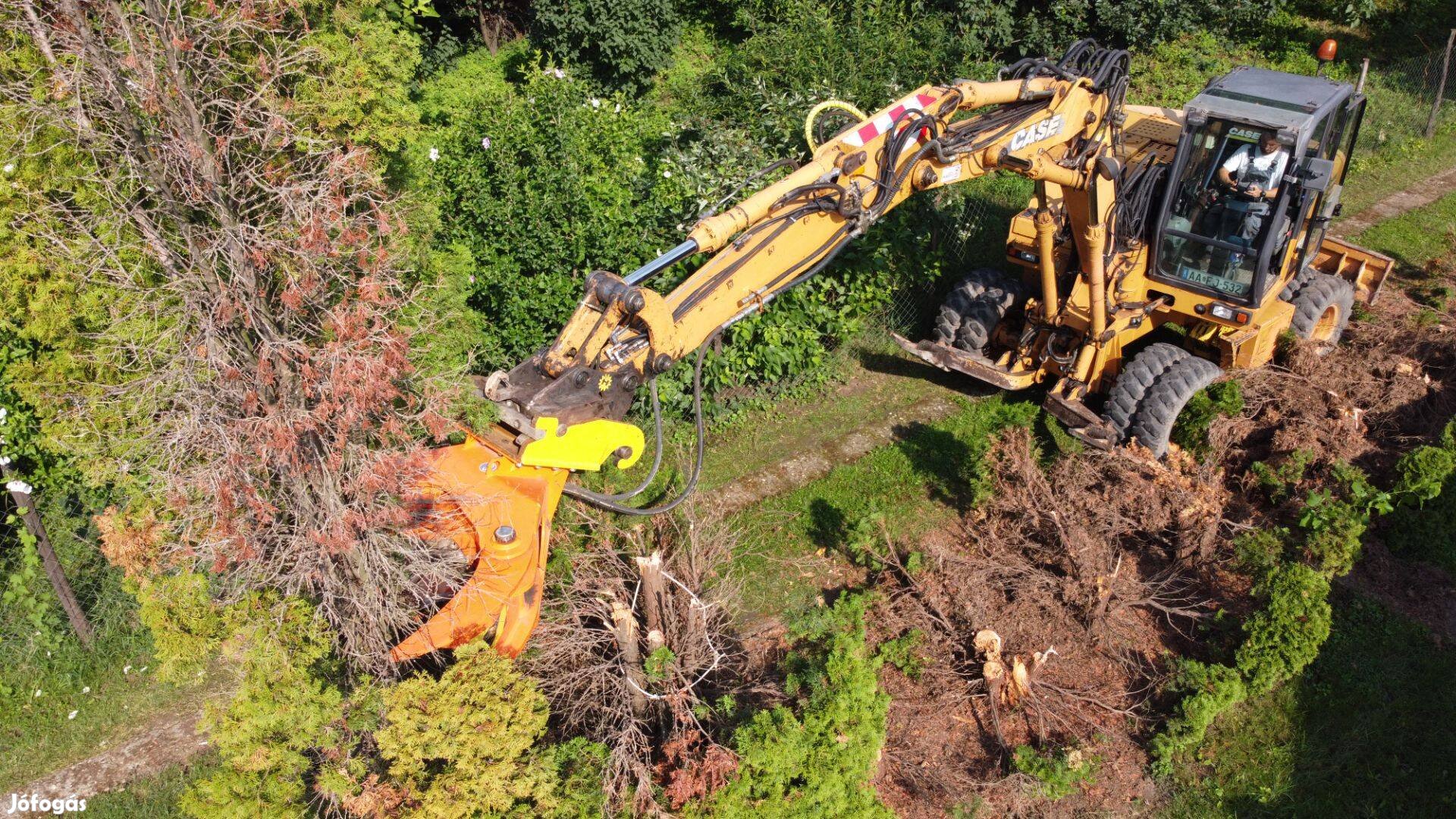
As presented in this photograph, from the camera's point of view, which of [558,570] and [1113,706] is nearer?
[1113,706]

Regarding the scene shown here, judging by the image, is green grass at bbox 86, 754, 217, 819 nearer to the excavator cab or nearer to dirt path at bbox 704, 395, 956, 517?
dirt path at bbox 704, 395, 956, 517

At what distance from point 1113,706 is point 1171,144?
5.28 metres

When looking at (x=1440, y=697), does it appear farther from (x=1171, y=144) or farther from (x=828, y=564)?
(x=1171, y=144)

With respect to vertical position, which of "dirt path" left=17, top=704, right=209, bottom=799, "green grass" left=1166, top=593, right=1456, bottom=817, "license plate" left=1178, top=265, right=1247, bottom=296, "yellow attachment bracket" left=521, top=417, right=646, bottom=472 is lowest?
"dirt path" left=17, top=704, right=209, bottom=799

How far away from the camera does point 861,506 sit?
845 cm

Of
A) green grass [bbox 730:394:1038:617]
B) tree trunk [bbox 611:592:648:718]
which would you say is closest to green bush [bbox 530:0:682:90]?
green grass [bbox 730:394:1038:617]

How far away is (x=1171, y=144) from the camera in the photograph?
920cm

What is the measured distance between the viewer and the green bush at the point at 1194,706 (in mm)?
6422

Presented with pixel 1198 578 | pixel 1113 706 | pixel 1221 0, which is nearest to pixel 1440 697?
pixel 1198 578

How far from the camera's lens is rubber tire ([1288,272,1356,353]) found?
9.24 meters

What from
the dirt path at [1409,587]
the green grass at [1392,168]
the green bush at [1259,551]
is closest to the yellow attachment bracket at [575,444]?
the green bush at [1259,551]

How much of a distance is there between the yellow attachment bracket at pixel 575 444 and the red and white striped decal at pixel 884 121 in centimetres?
237

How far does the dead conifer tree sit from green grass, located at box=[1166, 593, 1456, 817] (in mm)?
5383

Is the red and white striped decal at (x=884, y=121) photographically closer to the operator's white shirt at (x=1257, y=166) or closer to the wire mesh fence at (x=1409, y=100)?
the operator's white shirt at (x=1257, y=166)
